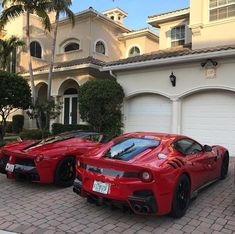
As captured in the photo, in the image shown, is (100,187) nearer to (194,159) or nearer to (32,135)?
(194,159)

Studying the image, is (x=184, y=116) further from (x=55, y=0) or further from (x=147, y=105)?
(x=55, y=0)

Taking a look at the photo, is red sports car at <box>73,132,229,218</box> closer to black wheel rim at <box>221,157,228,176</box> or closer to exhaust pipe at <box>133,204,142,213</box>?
exhaust pipe at <box>133,204,142,213</box>

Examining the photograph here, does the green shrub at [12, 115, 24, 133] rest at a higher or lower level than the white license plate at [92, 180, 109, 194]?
higher

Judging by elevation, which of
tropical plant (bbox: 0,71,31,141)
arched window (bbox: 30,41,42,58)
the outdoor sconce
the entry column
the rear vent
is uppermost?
arched window (bbox: 30,41,42,58)

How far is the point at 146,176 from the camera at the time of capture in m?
4.33

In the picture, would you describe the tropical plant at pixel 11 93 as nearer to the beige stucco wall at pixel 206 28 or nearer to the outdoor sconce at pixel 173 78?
the outdoor sconce at pixel 173 78

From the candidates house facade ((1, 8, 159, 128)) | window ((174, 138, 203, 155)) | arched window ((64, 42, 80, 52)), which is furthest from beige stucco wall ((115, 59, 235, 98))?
arched window ((64, 42, 80, 52))

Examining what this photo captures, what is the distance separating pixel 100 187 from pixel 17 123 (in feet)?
57.7

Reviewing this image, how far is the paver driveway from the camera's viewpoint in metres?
4.38

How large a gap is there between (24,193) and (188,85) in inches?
325

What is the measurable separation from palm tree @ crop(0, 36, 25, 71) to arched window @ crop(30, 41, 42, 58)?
1.25m

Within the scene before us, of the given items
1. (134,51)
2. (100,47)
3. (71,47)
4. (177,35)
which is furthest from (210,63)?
(71,47)

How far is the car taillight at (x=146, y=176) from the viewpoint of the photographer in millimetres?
4305

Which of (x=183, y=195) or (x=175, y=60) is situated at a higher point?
(x=175, y=60)
